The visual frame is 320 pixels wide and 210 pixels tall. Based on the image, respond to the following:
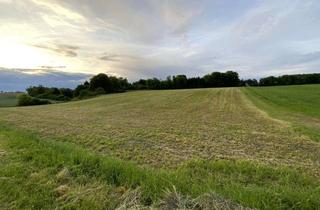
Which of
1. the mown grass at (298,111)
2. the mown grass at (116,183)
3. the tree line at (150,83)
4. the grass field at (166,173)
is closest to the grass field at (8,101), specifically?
the tree line at (150,83)

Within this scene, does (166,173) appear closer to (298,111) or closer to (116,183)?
(116,183)

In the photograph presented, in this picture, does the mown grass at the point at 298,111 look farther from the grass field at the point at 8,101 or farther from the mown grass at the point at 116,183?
the grass field at the point at 8,101

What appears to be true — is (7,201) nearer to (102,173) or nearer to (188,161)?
(102,173)

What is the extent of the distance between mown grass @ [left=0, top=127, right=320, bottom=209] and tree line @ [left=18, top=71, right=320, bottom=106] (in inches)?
3005

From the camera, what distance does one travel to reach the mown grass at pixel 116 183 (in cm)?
419

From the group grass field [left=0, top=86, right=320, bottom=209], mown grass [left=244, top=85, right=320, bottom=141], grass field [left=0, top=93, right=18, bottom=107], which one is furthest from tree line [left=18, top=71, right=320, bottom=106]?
grass field [left=0, top=86, right=320, bottom=209]

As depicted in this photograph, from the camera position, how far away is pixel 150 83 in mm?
105250

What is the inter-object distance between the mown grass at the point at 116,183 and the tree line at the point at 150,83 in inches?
3005

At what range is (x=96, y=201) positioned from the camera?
13.6ft

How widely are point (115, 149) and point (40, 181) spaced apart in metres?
4.78

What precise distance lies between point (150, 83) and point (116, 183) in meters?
101

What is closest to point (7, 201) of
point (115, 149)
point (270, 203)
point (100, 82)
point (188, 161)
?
point (270, 203)

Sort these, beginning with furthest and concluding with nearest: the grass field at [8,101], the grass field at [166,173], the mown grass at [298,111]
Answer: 1. the grass field at [8,101]
2. the mown grass at [298,111]
3. the grass field at [166,173]

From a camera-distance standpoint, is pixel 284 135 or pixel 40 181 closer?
pixel 40 181
